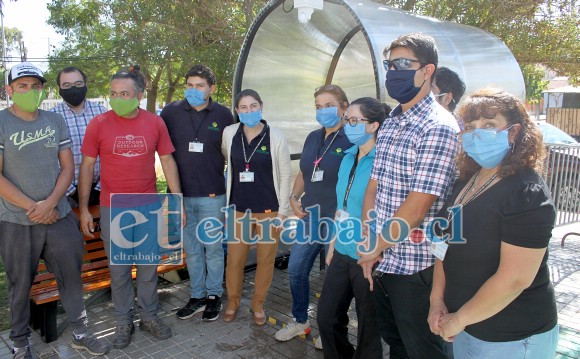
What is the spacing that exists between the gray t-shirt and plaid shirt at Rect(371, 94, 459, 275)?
7.71 feet

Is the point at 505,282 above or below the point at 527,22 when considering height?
below

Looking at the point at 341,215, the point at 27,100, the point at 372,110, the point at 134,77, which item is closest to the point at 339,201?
the point at 341,215

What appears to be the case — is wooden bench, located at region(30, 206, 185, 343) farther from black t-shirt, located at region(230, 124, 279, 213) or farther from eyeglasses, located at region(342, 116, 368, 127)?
eyeglasses, located at region(342, 116, 368, 127)

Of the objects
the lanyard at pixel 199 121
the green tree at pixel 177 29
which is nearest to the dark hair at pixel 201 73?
the lanyard at pixel 199 121

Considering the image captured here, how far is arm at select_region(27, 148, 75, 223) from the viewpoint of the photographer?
10.8 feet

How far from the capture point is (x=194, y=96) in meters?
4.00

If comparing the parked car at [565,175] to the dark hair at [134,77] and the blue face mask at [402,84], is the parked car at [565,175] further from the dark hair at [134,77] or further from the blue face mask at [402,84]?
the dark hair at [134,77]

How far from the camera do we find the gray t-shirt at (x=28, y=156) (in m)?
3.26

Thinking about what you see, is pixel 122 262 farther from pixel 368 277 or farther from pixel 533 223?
pixel 533 223

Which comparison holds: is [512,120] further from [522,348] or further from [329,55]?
[329,55]

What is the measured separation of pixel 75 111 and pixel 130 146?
0.93 meters

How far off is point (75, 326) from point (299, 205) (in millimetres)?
1971

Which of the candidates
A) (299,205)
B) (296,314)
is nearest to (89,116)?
(299,205)

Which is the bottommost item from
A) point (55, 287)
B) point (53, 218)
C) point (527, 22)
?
point (55, 287)
